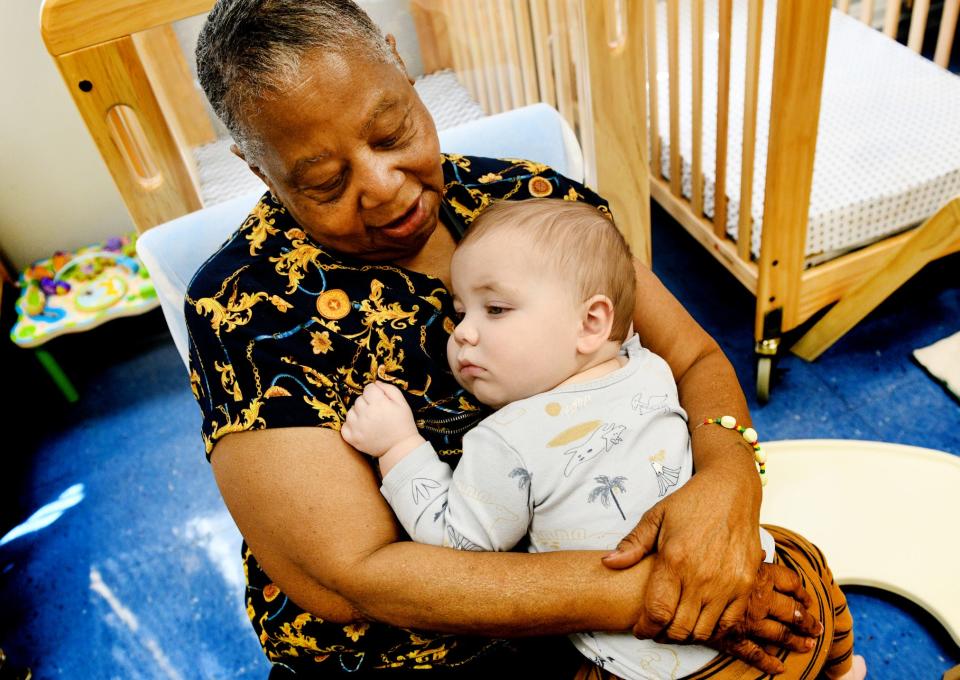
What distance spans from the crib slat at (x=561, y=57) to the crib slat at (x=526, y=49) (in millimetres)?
69

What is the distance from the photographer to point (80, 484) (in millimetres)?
2521

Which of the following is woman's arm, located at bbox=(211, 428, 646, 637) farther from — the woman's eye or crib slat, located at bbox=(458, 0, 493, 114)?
crib slat, located at bbox=(458, 0, 493, 114)

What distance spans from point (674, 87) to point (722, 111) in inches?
12.3

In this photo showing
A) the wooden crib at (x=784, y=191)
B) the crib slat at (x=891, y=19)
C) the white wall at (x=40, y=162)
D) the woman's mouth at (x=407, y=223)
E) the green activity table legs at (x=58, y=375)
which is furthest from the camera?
the green activity table legs at (x=58, y=375)

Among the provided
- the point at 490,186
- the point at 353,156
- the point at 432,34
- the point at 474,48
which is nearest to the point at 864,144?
the point at 474,48

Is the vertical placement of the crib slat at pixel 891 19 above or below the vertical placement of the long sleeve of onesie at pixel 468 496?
below

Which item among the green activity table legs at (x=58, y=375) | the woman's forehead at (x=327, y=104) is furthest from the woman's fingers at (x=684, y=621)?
the green activity table legs at (x=58, y=375)

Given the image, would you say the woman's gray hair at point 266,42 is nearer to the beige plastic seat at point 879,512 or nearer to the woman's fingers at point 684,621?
the woman's fingers at point 684,621

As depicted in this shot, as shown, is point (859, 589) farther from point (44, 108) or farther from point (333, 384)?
point (44, 108)

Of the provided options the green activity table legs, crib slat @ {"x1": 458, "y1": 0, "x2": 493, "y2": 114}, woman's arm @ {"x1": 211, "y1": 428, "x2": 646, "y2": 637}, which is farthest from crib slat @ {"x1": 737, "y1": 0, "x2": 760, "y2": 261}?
the green activity table legs

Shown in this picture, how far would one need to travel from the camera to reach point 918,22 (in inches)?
94.3

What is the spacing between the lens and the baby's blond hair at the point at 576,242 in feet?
3.50

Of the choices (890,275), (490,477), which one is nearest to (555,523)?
(490,477)

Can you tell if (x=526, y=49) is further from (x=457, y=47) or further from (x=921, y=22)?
(x=921, y=22)
